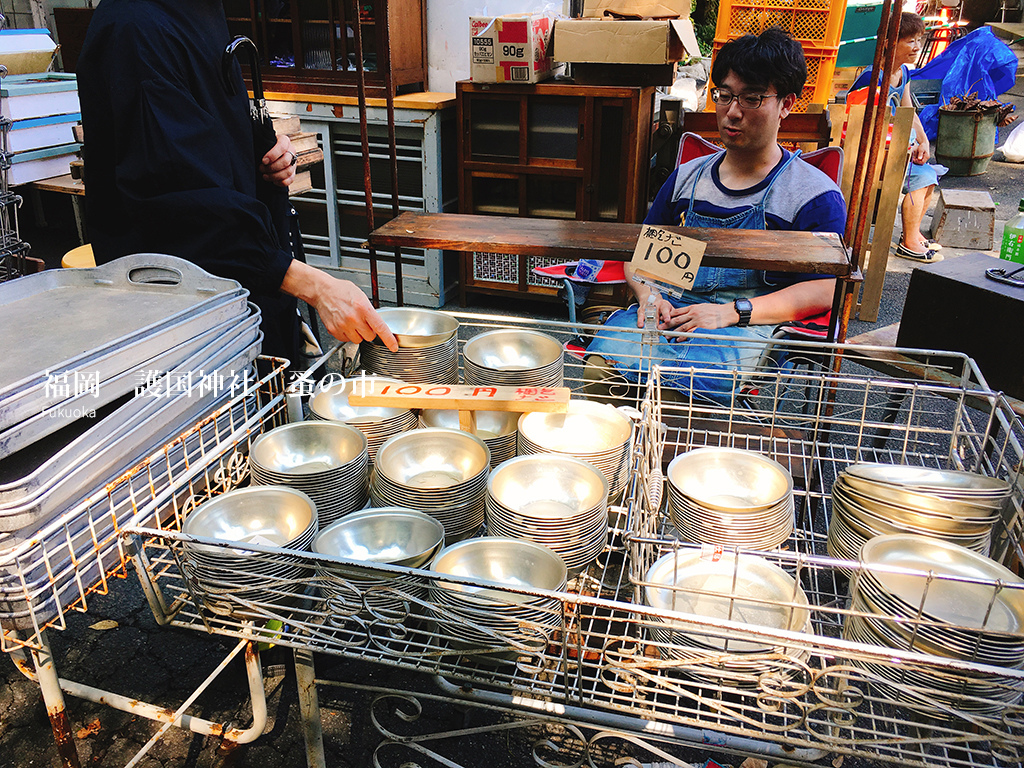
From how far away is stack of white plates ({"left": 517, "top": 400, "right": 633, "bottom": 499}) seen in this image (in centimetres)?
151

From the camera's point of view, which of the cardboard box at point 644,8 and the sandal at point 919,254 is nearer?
the cardboard box at point 644,8

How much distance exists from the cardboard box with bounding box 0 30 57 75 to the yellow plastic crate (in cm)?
539

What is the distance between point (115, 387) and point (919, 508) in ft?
4.69

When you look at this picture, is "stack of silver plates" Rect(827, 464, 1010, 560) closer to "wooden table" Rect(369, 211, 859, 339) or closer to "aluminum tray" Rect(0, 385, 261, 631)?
"wooden table" Rect(369, 211, 859, 339)

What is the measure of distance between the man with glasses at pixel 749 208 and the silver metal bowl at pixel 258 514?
4.39 feet

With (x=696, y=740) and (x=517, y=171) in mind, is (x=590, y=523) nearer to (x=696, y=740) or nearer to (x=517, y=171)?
(x=696, y=740)

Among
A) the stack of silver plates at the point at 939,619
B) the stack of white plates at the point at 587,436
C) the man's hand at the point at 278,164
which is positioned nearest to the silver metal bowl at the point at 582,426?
the stack of white plates at the point at 587,436

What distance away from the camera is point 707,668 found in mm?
1085

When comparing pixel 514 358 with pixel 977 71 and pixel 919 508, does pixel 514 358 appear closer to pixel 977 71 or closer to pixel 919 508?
pixel 919 508

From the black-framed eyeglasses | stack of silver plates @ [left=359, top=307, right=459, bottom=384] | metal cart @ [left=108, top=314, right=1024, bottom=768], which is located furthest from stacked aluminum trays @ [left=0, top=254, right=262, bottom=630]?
the black-framed eyeglasses

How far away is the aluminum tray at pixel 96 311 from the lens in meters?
1.22

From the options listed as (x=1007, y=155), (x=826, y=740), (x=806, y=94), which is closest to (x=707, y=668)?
(x=826, y=740)

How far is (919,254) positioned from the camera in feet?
21.1

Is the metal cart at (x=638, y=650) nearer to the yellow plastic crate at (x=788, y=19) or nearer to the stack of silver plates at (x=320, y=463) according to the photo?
the stack of silver plates at (x=320, y=463)
